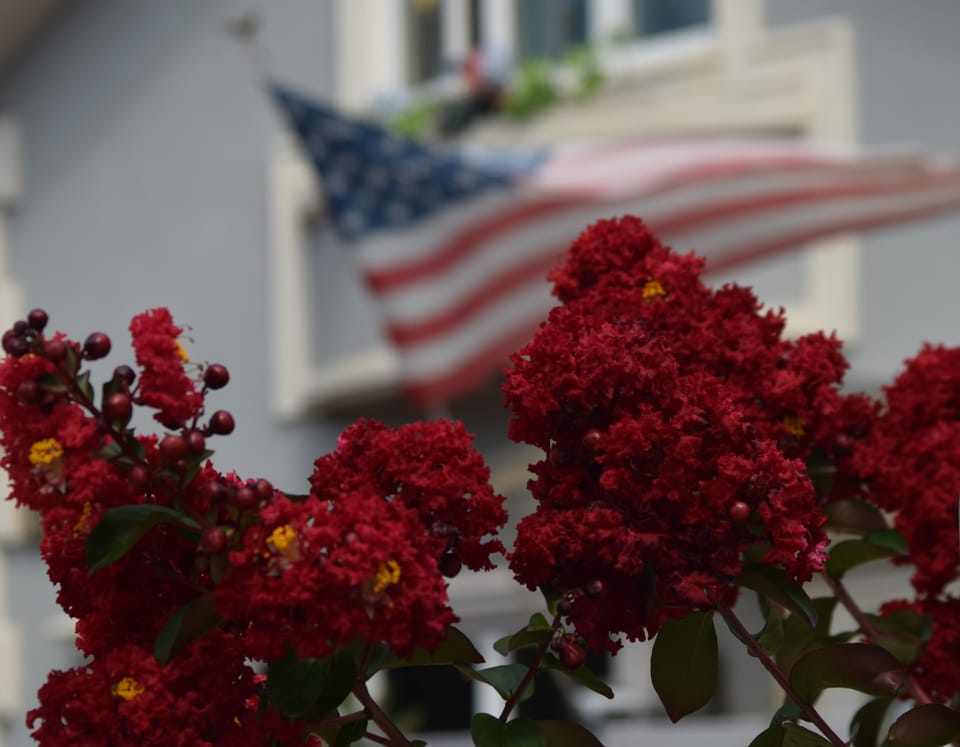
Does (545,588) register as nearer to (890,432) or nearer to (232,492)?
(232,492)

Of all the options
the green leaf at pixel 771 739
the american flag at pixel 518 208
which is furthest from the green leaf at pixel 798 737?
the american flag at pixel 518 208

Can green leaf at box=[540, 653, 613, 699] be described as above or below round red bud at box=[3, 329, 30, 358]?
below

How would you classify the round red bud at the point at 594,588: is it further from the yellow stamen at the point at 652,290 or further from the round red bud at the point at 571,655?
the yellow stamen at the point at 652,290

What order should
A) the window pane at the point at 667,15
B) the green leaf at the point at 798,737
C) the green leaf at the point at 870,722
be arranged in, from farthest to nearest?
the window pane at the point at 667,15 → the green leaf at the point at 870,722 → the green leaf at the point at 798,737

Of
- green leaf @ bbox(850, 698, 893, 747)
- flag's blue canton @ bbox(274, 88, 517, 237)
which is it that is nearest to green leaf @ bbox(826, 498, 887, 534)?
green leaf @ bbox(850, 698, 893, 747)

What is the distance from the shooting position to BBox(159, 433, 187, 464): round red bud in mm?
861

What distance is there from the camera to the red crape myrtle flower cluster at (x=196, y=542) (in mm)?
842

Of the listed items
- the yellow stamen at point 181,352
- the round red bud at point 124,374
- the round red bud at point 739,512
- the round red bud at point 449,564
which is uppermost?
the yellow stamen at point 181,352

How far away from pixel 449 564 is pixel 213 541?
12 cm

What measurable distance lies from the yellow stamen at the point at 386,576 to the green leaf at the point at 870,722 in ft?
1.20

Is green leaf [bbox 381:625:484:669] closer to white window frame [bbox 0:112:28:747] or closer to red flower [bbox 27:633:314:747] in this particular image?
red flower [bbox 27:633:314:747]

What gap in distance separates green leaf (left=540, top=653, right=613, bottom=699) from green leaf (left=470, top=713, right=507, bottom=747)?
42 millimetres

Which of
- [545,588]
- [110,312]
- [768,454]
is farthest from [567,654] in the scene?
[110,312]

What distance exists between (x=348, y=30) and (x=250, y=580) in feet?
22.6
